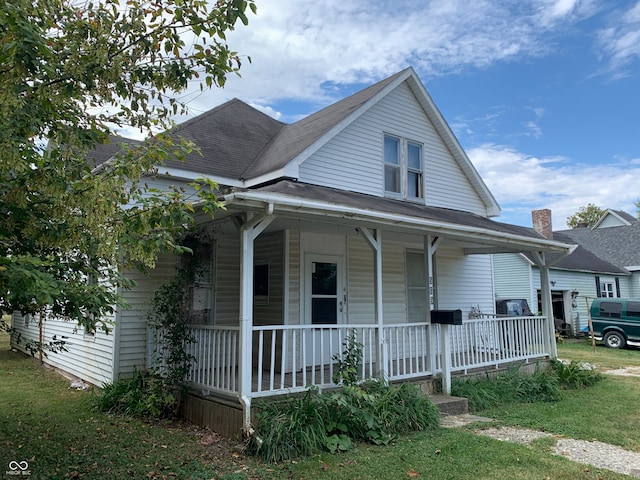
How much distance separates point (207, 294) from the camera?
870 centimetres

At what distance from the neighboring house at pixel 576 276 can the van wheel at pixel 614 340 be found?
1762 millimetres

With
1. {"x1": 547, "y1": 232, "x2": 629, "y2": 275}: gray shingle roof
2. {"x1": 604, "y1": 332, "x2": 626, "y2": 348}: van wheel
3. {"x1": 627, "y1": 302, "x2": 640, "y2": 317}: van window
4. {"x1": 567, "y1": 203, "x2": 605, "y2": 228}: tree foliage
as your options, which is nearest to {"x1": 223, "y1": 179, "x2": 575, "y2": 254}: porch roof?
{"x1": 627, "y1": 302, "x2": 640, "y2": 317}: van window

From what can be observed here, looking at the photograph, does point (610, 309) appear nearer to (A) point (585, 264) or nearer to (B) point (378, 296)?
(A) point (585, 264)

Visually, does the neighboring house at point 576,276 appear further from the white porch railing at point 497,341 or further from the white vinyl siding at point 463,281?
the white porch railing at point 497,341

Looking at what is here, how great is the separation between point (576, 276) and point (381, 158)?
1802cm

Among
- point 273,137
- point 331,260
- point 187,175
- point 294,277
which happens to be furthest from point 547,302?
point 187,175

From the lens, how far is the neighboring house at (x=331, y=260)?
21.5 ft

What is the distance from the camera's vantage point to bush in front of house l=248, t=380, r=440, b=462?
5.42 metres

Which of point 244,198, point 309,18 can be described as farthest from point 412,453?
point 309,18

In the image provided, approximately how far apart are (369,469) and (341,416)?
1099mm

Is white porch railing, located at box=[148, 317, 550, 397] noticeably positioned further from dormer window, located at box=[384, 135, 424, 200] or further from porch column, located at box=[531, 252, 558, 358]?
dormer window, located at box=[384, 135, 424, 200]

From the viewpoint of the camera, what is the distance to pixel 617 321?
17.8m

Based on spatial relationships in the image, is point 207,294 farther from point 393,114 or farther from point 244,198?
→ point 393,114

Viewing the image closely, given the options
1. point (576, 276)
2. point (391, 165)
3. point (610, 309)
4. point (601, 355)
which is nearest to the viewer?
point (391, 165)
